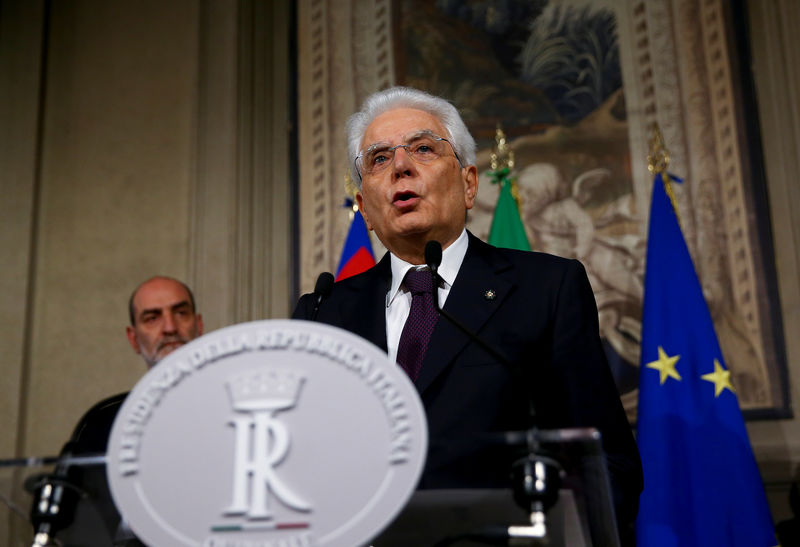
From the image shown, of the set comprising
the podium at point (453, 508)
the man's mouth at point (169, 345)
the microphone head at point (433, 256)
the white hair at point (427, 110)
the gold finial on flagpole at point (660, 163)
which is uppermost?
the gold finial on flagpole at point (660, 163)

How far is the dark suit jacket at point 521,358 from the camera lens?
1.69 m

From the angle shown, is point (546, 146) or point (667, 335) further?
point (546, 146)

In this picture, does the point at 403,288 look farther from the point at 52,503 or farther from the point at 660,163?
the point at 660,163

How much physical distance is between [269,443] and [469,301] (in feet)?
2.67

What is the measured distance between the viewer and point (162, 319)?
395 cm

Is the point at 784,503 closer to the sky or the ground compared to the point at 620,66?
closer to the ground

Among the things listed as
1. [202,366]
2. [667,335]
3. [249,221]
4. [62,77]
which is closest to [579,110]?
[667,335]

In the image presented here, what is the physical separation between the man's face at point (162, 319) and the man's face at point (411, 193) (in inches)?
78.3

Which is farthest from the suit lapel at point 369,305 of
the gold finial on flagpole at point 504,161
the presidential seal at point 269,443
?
the gold finial on flagpole at point 504,161

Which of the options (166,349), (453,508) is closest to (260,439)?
(453,508)

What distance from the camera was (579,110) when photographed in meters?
4.23

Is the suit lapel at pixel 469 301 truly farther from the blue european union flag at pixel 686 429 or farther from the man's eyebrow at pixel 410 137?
the blue european union flag at pixel 686 429

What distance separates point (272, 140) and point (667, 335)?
218 cm

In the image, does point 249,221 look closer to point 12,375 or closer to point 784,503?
point 12,375
